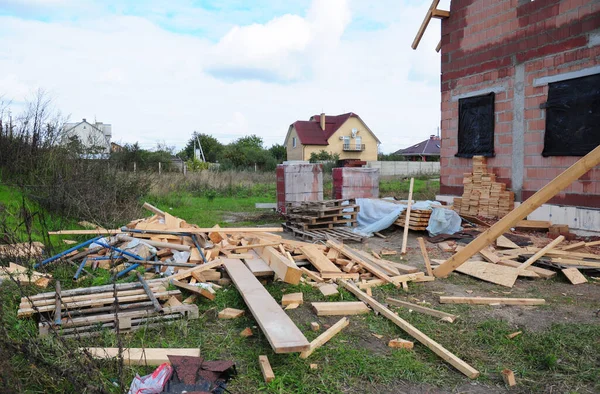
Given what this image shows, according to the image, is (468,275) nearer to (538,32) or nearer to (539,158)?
(539,158)

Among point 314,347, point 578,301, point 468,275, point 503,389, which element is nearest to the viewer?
point 503,389

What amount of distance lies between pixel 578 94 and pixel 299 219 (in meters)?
6.76

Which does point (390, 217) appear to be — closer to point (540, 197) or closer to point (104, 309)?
point (540, 197)

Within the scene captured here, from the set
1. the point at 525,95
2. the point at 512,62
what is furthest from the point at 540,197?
the point at 512,62

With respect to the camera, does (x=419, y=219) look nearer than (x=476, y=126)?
Yes

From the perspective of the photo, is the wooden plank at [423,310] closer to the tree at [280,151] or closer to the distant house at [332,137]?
the distant house at [332,137]

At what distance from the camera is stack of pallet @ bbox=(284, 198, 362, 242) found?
423 inches

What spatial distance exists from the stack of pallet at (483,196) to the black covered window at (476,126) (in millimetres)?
346

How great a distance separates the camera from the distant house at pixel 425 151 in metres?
60.0

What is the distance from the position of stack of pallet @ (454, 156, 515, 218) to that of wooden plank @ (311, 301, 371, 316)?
7.15 metres

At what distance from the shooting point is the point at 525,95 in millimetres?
10680

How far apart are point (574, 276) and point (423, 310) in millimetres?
3086

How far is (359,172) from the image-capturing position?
14.5 metres

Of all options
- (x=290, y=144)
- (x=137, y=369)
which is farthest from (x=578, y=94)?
(x=290, y=144)
